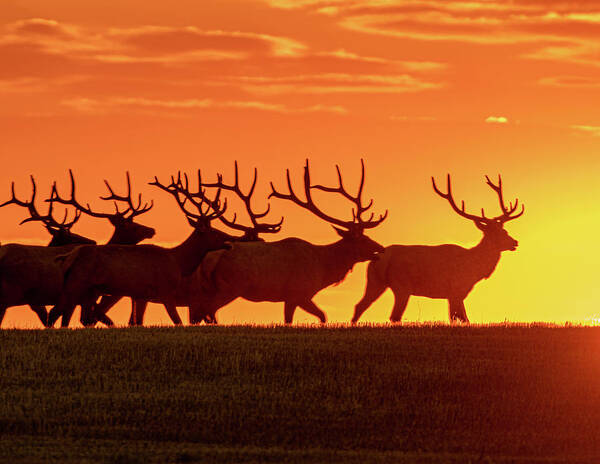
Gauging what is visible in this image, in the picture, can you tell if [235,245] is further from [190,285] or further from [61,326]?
[61,326]

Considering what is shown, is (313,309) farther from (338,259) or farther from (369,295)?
(369,295)

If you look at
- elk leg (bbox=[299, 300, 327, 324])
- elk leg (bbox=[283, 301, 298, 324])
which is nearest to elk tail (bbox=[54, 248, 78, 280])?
elk leg (bbox=[283, 301, 298, 324])

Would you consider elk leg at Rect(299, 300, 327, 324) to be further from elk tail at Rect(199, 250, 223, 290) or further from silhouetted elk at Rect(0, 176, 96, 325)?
silhouetted elk at Rect(0, 176, 96, 325)

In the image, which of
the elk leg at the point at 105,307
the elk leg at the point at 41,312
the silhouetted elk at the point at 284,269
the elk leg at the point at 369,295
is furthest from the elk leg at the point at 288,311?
the elk leg at the point at 41,312

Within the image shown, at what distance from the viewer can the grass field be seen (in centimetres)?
2002

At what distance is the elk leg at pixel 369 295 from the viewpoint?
118 feet

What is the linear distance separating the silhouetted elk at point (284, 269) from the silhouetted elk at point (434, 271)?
130 centimetres

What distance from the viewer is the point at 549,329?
29703 millimetres

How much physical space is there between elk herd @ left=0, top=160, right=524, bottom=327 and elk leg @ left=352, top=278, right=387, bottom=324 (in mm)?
22

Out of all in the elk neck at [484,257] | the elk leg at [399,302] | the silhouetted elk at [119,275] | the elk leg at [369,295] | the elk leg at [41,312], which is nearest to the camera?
the silhouetted elk at [119,275]

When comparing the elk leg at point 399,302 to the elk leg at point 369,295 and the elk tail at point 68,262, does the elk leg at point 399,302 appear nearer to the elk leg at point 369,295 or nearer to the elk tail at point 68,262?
the elk leg at point 369,295

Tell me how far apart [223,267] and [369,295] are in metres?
3.92

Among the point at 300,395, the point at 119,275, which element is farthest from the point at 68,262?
the point at 300,395

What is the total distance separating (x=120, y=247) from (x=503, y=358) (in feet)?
30.9
